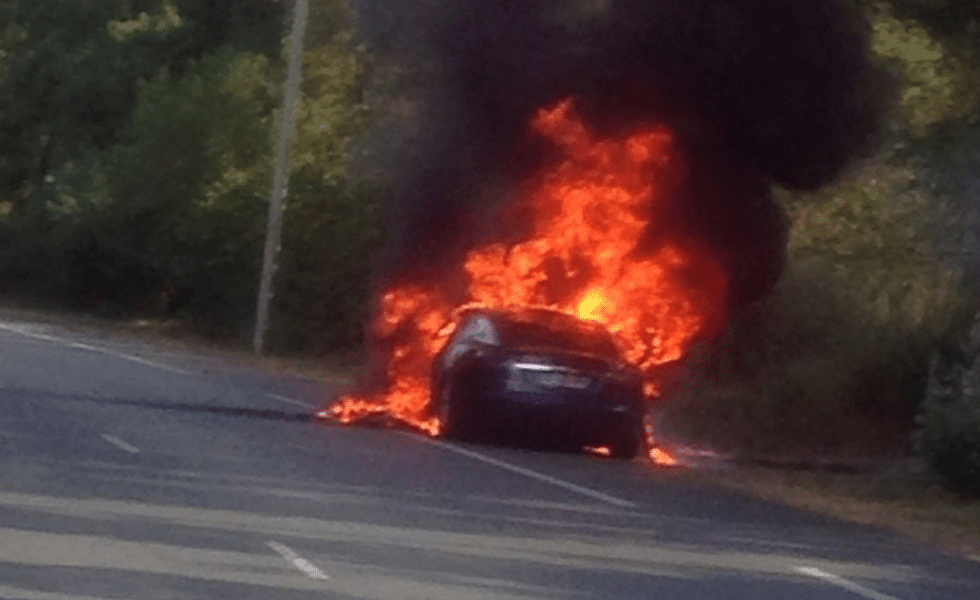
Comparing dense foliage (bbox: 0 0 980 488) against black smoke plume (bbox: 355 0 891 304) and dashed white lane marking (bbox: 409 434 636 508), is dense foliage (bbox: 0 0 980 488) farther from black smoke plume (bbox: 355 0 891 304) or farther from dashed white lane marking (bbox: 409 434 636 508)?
dashed white lane marking (bbox: 409 434 636 508)

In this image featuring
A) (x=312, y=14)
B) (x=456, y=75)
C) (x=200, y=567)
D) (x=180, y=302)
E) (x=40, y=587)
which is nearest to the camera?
(x=40, y=587)

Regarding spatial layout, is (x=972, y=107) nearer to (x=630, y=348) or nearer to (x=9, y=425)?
(x=630, y=348)

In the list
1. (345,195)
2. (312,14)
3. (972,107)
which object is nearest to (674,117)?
(972,107)


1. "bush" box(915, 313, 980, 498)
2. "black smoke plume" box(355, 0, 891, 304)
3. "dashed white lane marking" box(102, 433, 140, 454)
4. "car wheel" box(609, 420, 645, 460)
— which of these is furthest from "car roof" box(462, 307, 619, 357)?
"black smoke plume" box(355, 0, 891, 304)

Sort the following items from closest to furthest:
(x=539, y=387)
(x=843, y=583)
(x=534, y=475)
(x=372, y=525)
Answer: (x=843, y=583)
(x=372, y=525)
(x=534, y=475)
(x=539, y=387)

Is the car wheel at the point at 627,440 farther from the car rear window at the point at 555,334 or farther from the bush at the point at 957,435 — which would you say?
the bush at the point at 957,435

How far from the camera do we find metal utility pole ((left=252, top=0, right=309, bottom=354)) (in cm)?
4694

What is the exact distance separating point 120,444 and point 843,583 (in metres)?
9.38

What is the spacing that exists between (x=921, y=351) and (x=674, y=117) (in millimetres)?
4313

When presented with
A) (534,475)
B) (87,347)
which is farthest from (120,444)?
(87,347)

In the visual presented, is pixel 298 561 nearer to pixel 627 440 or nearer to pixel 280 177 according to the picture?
pixel 627 440

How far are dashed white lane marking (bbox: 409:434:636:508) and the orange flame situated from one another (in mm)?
5657

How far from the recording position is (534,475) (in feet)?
77.6

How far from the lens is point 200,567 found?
49.4 feet
